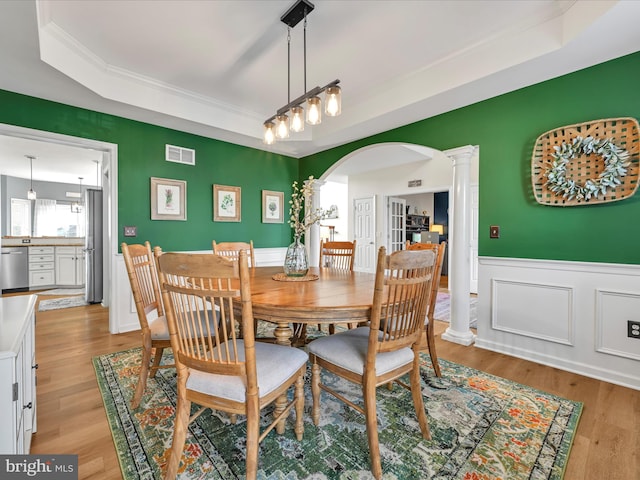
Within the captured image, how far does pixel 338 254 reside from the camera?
317 cm

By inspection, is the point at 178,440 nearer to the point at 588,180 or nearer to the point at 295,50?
the point at 295,50

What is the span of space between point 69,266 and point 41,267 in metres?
0.43

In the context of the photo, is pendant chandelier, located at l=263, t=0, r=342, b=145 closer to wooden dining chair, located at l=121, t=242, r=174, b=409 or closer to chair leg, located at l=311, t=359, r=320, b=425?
wooden dining chair, located at l=121, t=242, r=174, b=409

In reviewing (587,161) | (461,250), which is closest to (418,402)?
(461,250)

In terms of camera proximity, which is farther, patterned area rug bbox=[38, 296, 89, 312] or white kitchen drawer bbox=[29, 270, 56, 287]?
white kitchen drawer bbox=[29, 270, 56, 287]

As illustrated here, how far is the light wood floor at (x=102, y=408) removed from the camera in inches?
56.7

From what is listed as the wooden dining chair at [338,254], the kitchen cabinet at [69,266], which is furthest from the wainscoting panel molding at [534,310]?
the kitchen cabinet at [69,266]

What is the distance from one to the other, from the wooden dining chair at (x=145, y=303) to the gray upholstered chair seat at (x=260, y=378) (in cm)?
62

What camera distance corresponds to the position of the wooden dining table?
1.41 metres

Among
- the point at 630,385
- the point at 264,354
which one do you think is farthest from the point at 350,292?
the point at 630,385

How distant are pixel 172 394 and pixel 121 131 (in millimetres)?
2937

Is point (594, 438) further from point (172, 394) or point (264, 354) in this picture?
point (172, 394)

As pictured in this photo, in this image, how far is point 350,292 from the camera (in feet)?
5.75
